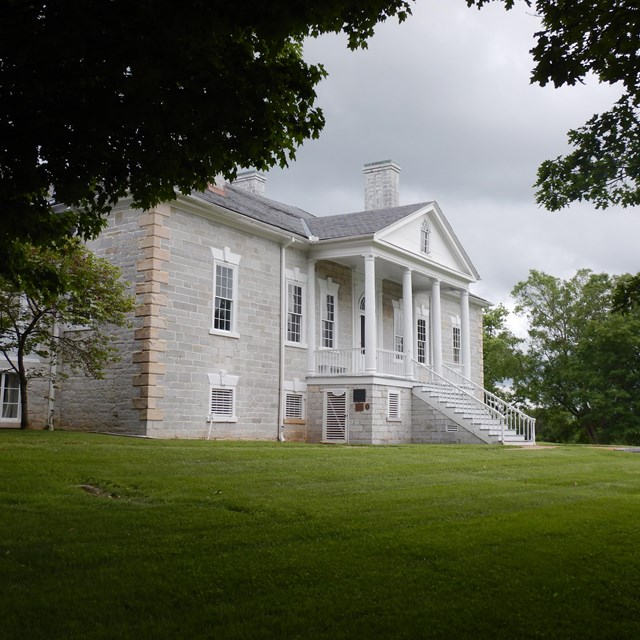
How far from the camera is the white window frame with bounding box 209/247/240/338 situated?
65.7ft

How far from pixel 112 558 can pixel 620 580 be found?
4032 millimetres

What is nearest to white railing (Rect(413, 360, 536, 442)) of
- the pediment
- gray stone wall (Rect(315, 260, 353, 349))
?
gray stone wall (Rect(315, 260, 353, 349))

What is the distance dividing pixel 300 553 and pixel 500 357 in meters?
42.9

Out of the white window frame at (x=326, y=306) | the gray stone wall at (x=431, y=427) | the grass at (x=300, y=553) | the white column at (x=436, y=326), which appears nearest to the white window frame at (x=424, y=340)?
the white column at (x=436, y=326)

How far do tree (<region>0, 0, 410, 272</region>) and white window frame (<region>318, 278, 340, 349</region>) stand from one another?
16.2 m

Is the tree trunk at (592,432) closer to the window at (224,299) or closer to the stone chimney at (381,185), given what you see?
the stone chimney at (381,185)

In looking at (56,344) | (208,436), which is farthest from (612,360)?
(56,344)

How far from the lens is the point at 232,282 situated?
814 inches

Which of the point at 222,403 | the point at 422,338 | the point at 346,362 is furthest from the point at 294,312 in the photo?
the point at 422,338

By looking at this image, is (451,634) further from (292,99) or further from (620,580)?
(292,99)

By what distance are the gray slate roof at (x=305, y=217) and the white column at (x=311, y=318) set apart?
1.10 meters

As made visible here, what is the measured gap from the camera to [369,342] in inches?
902

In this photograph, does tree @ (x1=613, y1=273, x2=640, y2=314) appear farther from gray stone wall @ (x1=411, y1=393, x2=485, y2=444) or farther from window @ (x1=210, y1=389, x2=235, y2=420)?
gray stone wall @ (x1=411, y1=393, x2=485, y2=444)

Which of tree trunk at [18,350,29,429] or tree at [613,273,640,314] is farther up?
tree at [613,273,640,314]
